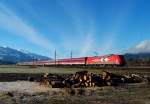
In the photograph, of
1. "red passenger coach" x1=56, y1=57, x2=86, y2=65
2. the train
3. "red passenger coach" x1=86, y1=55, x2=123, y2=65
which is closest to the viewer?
"red passenger coach" x1=86, y1=55, x2=123, y2=65

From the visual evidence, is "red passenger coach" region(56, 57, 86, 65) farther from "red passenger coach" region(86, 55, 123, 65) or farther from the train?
"red passenger coach" region(86, 55, 123, 65)

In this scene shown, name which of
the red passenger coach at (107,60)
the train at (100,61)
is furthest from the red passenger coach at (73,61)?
the red passenger coach at (107,60)

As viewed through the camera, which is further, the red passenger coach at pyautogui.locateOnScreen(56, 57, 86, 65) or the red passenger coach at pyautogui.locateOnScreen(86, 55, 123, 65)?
the red passenger coach at pyautogui.locateOnScreen(56, 57, 86, 65)

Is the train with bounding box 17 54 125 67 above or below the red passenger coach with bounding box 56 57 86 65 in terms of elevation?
below

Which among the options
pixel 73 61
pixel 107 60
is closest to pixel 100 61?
pixel 107 60

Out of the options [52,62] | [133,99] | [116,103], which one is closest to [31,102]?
[116,103]

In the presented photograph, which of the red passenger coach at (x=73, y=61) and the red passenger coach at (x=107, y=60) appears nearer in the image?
the red passenger coach at (x=107, y=60)

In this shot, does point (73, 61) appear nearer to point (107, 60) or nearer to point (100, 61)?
point (100, 61)

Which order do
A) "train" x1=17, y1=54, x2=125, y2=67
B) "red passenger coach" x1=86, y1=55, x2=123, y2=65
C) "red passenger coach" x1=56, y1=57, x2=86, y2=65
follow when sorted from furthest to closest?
"red passenger coach" x1=56, y1=57, x2=86, y2=65, "train" x1=17, y1=54, x2=125, y2=67, "red passenger coach" x1=86, y1=55, x2=123, y2=65

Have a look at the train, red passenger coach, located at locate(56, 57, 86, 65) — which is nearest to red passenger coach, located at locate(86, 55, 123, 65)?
the train

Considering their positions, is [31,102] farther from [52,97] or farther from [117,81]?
[117,81]

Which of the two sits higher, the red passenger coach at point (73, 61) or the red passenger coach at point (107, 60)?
the red passenger coach at point (73, 61)

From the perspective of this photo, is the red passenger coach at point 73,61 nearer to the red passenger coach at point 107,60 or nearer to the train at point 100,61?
the train at point 100,61

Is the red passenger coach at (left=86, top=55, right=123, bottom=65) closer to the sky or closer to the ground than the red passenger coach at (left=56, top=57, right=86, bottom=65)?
closer to the ground
